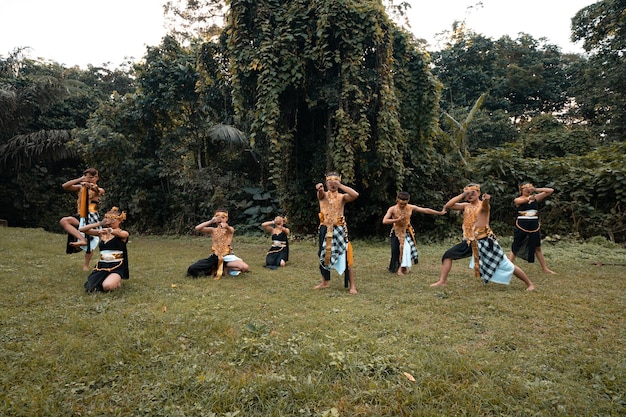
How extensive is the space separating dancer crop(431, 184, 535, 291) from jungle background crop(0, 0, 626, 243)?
5.19 metres

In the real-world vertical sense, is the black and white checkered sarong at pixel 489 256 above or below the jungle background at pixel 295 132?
below

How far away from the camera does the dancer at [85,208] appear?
755 cm

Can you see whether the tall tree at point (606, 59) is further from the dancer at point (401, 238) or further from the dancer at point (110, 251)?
the dancer at point (110, 251)

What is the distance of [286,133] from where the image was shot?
499 inches

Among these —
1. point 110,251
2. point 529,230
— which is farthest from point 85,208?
point 529,230

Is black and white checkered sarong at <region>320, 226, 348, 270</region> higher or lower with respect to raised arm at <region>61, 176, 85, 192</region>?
lower

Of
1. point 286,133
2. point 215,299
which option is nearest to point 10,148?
point 286,133

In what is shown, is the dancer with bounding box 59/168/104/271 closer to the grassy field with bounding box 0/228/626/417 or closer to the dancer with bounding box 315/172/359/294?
the grassy field with bounding box 0/228/626/417

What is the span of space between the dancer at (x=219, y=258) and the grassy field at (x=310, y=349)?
2.83 feet

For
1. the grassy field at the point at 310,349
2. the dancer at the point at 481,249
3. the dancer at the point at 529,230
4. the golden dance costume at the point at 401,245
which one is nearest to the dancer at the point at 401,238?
the golden dance costume at the point at 401,245

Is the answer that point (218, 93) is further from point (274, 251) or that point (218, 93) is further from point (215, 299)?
point (215, 299)

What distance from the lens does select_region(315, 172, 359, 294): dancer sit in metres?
6.19

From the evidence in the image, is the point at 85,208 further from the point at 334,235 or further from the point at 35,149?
the point at 35,149

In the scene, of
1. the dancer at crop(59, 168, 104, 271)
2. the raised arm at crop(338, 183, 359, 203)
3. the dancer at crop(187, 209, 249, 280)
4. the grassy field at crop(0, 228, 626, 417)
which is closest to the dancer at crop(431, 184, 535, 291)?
the grassy field at crop(0, 228, 626, 417)
